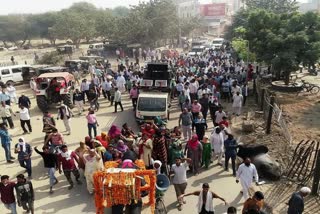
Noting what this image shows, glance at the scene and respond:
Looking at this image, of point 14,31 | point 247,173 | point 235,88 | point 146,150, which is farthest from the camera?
point 14,31

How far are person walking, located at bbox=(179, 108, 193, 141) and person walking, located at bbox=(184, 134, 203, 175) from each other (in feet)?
7.60

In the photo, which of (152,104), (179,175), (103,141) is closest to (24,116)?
(103,141)

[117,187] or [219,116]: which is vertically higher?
[117,187]

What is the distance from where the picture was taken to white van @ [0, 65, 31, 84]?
88.6 ft

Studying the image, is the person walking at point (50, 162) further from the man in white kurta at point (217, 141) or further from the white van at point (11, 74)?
the white van at point (11, 74)

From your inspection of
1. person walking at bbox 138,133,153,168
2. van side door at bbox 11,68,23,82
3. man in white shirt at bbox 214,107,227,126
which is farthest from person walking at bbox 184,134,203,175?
van side door at bbox 11,68,23,82

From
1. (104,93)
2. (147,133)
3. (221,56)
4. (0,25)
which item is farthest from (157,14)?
(0,25)

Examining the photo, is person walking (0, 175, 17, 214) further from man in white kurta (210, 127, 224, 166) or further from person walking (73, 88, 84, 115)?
person walking (73, 88, 84, 115)

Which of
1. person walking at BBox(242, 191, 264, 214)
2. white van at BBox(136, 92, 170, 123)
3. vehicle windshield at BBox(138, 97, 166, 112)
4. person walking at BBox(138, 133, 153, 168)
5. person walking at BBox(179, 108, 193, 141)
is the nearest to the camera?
person walking at BBox(242, 191, 264, 214)

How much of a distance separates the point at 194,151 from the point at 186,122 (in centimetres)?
269

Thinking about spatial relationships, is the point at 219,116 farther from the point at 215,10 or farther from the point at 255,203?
the point at 215,10

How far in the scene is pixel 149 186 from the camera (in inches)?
310

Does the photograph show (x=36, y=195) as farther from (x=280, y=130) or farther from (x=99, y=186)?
(x=280, y=130)

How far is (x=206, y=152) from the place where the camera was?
37.6ft
